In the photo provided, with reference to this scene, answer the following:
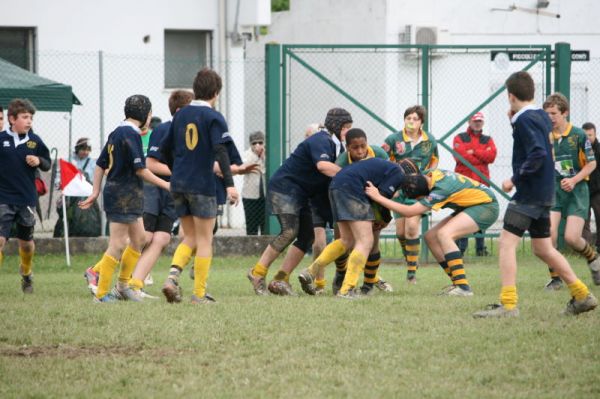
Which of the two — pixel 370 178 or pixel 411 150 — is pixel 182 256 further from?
pixel 411 150

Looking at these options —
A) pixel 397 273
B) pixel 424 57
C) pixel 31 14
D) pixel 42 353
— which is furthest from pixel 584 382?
pixel 31 14

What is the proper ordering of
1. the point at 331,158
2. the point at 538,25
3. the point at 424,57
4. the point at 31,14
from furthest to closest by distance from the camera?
the point at 538,25 < the point at 31,14 < the point at 424,57 < the point at 331,158

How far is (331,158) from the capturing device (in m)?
11.7

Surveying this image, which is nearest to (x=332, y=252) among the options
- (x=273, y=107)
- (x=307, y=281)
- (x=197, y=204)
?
(x=307, y=281)

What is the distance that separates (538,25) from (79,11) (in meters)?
9.67

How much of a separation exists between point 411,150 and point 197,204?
4390 mm

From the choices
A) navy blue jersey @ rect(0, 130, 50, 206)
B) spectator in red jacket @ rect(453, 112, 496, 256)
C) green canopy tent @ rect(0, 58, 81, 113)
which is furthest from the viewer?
spectator in red jacket @ rect(453, 112, 496, 256)

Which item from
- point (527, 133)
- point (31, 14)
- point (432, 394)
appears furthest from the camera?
point (31, 14)

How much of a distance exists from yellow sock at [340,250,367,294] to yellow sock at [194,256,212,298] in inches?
51.1

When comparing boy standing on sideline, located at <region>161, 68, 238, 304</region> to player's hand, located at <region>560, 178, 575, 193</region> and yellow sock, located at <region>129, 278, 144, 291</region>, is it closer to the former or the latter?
yellow sock, located at <region>129, 278, 144, 291</region>

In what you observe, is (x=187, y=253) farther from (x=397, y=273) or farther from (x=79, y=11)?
(x=79, y=11)

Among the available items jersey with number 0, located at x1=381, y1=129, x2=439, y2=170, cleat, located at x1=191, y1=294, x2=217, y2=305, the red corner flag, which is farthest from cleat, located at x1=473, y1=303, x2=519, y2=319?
the red corner flag

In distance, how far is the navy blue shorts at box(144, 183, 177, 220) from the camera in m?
12.3

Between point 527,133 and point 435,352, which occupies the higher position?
point 527,133
